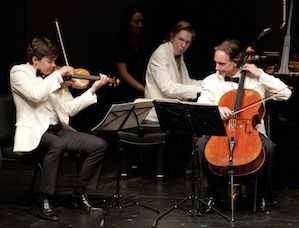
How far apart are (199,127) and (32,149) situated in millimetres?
1218

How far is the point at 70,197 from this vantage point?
20.3 feet

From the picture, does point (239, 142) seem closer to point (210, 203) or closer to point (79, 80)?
point (210, 203)

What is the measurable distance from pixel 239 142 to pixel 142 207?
93 cm

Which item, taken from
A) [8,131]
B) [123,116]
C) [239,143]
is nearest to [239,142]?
[239,143]

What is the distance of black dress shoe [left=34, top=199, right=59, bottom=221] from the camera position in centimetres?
588

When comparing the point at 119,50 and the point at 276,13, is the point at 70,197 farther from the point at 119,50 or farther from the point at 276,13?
the point at 276,13

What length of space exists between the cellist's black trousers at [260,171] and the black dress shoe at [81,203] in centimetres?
78

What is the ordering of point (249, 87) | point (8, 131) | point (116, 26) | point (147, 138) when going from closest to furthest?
point (249, 87), point (8, 131), point (147, 138), point (116, 26)

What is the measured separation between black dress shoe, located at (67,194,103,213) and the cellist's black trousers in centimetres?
78

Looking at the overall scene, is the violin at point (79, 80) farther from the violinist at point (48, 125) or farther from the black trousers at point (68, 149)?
the black trousers at point (68, 149)

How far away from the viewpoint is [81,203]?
6.13 m

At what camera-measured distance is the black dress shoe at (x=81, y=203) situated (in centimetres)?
609

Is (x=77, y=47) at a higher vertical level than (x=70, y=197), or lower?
higher

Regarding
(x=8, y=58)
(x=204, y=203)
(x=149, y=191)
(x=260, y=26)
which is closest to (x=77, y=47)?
(x=8, y=58)
